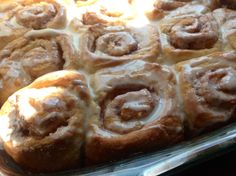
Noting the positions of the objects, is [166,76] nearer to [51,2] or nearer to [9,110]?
[9,110]

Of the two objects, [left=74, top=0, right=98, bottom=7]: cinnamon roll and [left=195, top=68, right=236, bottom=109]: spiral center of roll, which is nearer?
[left=195, top=68, right=236, bottom=109]: spiral center of roll

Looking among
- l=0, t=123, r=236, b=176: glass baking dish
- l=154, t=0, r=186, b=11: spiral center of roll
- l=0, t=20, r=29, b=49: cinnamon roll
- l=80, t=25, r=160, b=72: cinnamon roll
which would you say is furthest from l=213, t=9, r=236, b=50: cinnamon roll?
l=0, t=20, r=29, b=49: cinnamon roll

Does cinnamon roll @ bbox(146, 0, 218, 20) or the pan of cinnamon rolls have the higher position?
cinnamon roll @ bbox(146, 0, 218, 20)

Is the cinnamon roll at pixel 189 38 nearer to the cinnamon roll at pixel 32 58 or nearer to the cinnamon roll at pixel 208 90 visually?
the cinnamon roll at pixel 208 90

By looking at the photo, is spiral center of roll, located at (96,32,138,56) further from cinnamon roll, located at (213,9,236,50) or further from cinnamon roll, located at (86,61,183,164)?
cinnamon roll, located at (213,9,236,50)

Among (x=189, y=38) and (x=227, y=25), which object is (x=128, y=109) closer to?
(x=189, y=38)
